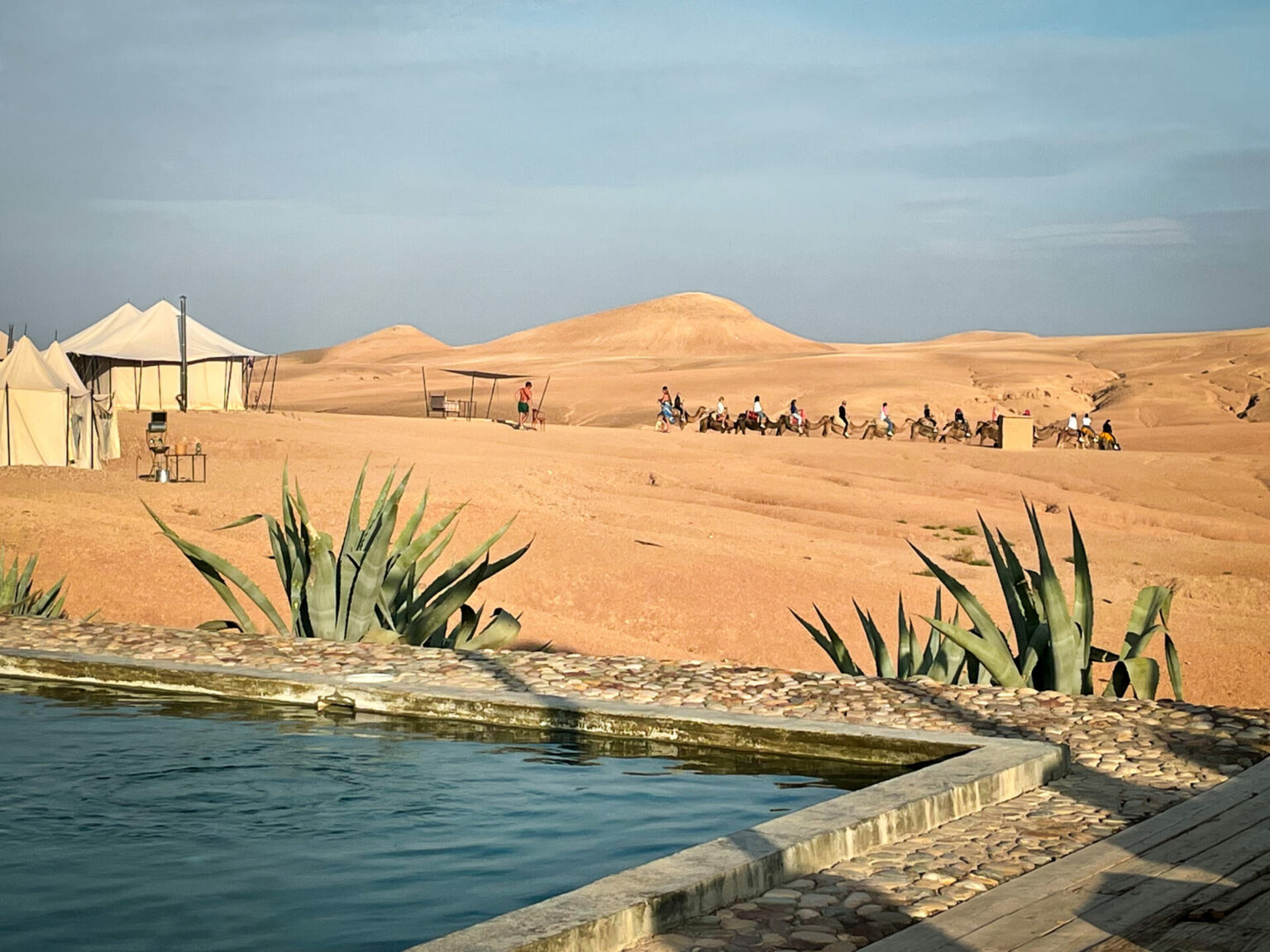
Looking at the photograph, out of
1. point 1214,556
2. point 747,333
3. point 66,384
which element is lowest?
point 1214,556

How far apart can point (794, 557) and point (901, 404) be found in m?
40.1

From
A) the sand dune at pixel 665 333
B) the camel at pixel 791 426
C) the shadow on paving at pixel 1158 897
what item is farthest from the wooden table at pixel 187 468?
the sand dune at pixel 665 333

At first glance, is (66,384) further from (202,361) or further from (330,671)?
(330,671)

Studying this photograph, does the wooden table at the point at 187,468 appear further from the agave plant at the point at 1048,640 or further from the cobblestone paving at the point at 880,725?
the agave plant at the point at 1048,640

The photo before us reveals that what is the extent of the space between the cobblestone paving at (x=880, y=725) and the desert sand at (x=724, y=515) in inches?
133

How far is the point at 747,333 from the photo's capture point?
141 metres

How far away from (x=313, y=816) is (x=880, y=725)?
2582 millimetres

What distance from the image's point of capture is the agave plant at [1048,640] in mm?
7449

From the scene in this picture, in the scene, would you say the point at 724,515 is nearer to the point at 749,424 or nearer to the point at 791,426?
the point at 749,424

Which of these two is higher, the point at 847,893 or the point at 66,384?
the point at 66,384

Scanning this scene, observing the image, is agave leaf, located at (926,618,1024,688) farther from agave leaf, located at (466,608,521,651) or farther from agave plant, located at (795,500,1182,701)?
agave leaf, located at (466,608,521,651)

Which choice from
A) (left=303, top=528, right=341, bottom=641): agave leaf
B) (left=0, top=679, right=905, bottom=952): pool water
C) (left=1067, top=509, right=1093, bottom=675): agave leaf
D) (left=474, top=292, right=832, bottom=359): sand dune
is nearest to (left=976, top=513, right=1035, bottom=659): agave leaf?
(left=1067, top=509, right=1093, bottom=675): agave leaf

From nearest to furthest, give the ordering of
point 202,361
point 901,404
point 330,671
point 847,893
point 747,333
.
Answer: point 847,893 < point 330,671 < point 202,361 < point 901,404 < point 747,333

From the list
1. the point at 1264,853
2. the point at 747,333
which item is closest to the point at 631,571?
the point at 1264,853
